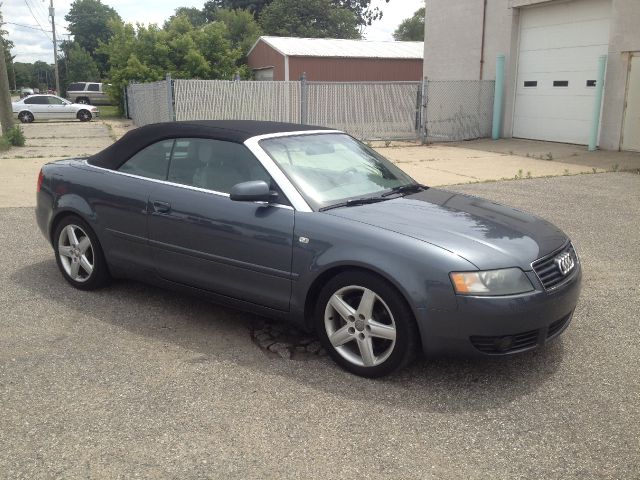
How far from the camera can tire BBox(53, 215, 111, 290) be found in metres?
4.93

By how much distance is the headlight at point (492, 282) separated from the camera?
330cm

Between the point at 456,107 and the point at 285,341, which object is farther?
the point at 456,107

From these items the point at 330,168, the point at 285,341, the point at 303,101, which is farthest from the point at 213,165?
the point at 303,101

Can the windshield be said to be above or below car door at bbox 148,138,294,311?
above

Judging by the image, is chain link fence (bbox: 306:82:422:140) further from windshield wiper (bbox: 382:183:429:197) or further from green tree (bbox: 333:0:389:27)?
green tree (bbox: 333:0:389:27)

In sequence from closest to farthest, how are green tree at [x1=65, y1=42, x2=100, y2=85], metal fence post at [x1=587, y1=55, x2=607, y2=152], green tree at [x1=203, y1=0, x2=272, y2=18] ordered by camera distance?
metal fence post at [x1=587, y1=55, x2=607, y2=152]
green tree at [x1=203, y1=0, x2=272, y2=18]
green tree at [x1=65, y1=42, x2=100, y2=85]

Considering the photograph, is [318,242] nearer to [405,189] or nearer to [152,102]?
[405,189]

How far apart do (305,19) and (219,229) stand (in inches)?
2315

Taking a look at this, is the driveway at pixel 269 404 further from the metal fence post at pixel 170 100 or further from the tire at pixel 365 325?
the metal fence post at pixel 170 100

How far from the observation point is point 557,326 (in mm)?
3643

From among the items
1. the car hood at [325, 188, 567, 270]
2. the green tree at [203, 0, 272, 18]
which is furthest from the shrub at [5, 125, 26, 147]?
the green tree at [203, 0, 272, 18]

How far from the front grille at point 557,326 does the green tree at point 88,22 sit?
102 metres

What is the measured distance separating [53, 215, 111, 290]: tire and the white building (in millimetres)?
14477

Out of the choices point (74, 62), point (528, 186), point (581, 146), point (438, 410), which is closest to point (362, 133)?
point (581, 146)
